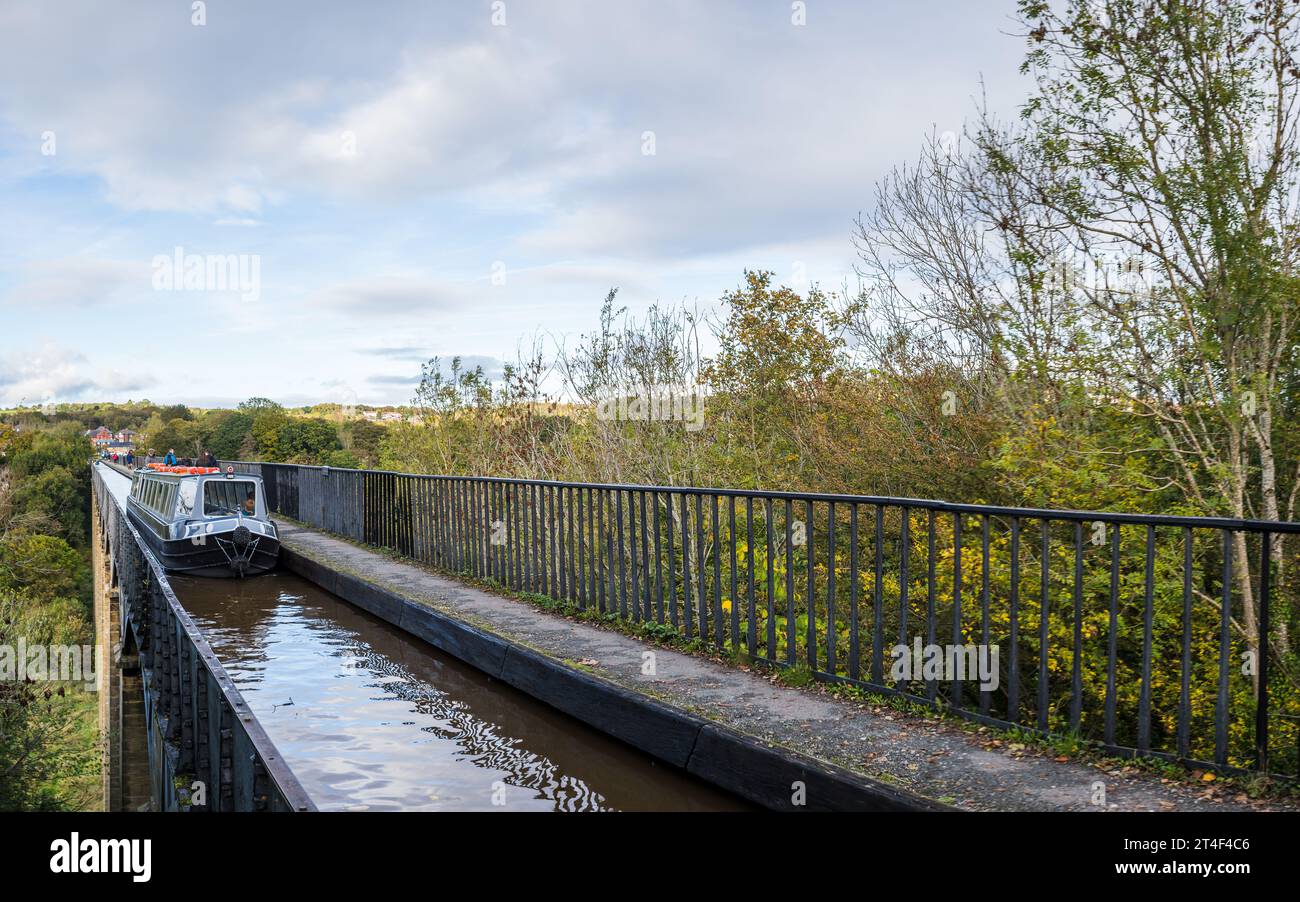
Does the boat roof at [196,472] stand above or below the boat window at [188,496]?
above

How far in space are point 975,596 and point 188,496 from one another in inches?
544

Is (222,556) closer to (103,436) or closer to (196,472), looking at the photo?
(196,472)

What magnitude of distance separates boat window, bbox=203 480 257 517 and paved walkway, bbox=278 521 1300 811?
395 inches

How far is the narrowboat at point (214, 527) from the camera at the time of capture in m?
14.9

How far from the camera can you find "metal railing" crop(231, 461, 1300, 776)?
4379 millimetres

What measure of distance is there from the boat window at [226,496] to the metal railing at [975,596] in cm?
590

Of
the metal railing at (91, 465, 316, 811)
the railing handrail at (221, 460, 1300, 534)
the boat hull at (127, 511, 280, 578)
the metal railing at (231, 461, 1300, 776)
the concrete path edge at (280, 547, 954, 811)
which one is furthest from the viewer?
the boat hull at (127, 511, 280, 578)

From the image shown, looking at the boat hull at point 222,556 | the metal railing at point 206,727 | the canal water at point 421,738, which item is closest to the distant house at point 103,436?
the boat hull at point 222,556

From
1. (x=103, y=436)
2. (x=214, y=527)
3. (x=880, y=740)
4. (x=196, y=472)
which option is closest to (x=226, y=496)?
(x=196, y=472)

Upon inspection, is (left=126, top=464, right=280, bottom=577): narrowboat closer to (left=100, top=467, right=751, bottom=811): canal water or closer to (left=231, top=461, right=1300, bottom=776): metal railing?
(left=231, top=461, right=1300, bottom=776): metal railing

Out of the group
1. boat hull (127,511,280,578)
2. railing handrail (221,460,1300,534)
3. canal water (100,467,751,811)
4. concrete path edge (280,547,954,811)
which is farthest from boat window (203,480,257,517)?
railing handrail (221,460,1300,534)

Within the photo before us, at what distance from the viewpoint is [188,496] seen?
16.2m

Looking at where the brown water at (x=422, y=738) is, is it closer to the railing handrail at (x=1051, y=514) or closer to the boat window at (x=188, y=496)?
the railing handrail at (x=1051, y=514)
